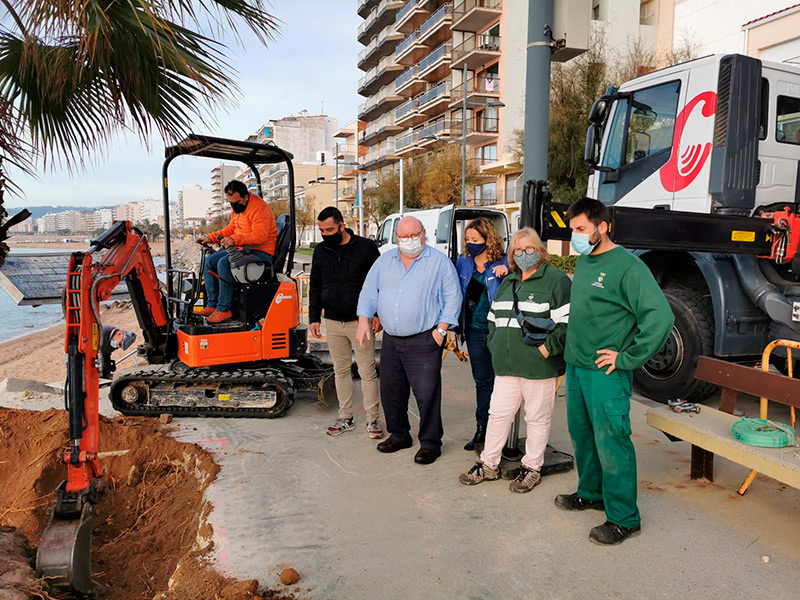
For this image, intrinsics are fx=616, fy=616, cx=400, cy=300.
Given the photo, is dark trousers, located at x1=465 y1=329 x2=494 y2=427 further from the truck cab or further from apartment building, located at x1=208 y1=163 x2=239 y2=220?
apartment building, located at x1=208 y1=163 x2=239 y2=220

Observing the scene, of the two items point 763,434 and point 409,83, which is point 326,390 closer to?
point 763,434

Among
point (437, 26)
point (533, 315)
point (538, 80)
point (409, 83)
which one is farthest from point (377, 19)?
→ point (533, 315)

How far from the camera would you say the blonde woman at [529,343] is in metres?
3.98

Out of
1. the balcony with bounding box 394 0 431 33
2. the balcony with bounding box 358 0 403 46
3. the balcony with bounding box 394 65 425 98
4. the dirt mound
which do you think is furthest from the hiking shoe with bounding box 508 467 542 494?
the balcony with bounding box 358 0 403 46

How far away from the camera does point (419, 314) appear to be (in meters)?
4.64

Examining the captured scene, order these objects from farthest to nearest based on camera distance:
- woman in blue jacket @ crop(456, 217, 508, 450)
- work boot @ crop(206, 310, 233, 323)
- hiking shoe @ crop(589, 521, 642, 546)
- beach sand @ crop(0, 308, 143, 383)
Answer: beach sand @ crop(0, 308, 143, 383) < work boot @ crop(206, 310, 233, 323) < woman in blue jacket @ crop(456, 217, 508, 450) < hiking shoe @ crop(589, 521, 642, 546)

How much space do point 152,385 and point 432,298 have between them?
305cm

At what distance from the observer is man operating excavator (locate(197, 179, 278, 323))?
5984 mm

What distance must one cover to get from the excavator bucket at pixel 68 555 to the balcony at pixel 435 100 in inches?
1822

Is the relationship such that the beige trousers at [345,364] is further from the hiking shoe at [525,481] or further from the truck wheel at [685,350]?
the truck wheel at [685,350]

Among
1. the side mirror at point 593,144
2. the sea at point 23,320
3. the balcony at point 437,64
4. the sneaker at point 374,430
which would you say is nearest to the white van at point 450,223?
the side mirror at point 593,144

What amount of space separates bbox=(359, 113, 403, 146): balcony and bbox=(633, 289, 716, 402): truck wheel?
53.2 metres

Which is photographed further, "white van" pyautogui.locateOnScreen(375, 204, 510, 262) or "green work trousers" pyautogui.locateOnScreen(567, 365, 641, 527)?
"white van" pyautogui.locateOnScreen(375, 204, 510, 262)

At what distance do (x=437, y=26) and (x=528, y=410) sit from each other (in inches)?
1863
